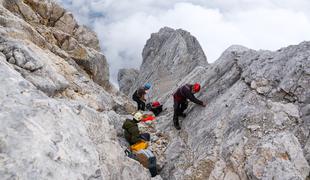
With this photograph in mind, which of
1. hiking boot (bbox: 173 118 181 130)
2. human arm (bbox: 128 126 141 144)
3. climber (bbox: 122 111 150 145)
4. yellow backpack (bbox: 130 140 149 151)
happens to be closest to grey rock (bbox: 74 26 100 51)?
hiking boot (bbox: 173 118 181 130)

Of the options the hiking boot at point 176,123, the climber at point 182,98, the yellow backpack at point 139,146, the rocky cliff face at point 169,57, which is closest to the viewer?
the yellow backpack at point 139,146

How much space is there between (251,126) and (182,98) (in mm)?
4662

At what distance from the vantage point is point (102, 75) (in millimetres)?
28938

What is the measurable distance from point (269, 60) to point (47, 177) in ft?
43.2

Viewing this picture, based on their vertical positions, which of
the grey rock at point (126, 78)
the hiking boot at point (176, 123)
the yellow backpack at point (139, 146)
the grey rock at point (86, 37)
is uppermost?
the grey rock at point (86, 37)

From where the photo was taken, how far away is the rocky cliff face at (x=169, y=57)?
51844 millimetres

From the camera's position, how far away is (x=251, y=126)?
14.9 m

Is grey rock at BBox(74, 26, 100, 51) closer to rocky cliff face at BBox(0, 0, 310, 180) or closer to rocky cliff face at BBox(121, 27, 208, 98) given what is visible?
rocky cliff face at BBox(0, 0, 310, 180)

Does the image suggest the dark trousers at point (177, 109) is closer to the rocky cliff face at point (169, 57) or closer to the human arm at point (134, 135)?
the human arm at point (134, 135)

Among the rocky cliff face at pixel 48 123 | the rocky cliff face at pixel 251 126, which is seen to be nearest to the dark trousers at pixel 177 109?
the rocky cliff face at pixel 251 126

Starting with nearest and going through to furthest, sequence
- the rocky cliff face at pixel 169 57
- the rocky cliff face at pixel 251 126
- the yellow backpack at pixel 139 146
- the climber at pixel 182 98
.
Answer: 1. the rocky cliff face at pixel 251 126
2. the yellow backpack at pixel 139 146
3. the climber at pixel 182 98
4. the rocky cliff face at pixel 169 57

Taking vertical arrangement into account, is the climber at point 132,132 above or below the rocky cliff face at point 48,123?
below

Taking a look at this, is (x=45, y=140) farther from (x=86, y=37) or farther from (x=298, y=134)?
(x=86, y=37)

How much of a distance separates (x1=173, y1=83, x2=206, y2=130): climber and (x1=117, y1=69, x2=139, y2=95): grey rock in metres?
47.1
